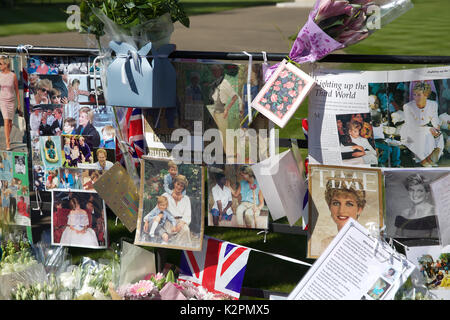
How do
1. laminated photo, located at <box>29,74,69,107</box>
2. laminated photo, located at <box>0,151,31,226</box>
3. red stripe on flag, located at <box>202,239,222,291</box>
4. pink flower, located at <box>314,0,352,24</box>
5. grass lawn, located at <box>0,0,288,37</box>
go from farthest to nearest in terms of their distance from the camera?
1. grass lawn, located at <box>0,0,288,37</box>
2. laminated photo, located at <box>0,151,31,226</box>
3. laminated photo, located at <box>29,74,69,107</box>
4. red stripe on flag, located at <box>202,239,222,291</box>
5. pink flower, located at <box>314,0,352,24</box>

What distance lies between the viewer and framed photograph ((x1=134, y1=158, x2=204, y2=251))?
99.9 inches

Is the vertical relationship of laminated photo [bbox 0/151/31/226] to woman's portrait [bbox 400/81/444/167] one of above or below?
below

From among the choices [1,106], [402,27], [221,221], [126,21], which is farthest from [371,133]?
[402,27]

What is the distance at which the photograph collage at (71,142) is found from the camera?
8.79ft

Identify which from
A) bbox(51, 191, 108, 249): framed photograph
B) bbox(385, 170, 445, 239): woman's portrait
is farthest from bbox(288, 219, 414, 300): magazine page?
bbox(51, 191, 108, 249): framed photograph

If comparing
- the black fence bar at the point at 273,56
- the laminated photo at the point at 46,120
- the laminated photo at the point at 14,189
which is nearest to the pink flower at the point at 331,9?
the black fence bar at the point at 273,56

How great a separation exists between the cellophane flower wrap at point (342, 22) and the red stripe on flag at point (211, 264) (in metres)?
1.00

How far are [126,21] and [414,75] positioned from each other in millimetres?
1244

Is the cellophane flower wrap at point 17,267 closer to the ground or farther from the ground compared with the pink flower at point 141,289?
farther from the ground

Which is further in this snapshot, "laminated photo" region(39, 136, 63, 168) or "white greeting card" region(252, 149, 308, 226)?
"laminated photo" region(39, 136, 63, 168)

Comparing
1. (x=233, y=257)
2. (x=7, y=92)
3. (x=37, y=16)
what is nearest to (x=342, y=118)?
(x=233, y=257)

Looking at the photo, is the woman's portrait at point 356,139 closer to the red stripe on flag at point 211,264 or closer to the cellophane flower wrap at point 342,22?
the cellophane flower wrap at point 342,22

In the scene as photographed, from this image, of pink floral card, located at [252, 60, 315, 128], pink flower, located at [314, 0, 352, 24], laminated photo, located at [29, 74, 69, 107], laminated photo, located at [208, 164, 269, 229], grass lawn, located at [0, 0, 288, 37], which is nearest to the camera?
pink flower, located at [314, 0, 352, 24]

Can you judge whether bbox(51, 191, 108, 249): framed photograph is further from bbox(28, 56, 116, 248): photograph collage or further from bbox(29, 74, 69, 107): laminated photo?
bbox(29, 74, 69, 107): laminated photo
